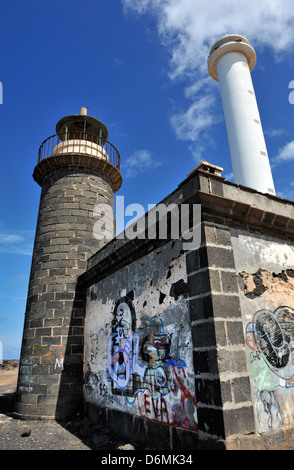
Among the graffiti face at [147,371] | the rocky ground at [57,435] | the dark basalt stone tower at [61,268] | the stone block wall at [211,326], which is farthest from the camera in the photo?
the dark basalt stone tower at [61,268]

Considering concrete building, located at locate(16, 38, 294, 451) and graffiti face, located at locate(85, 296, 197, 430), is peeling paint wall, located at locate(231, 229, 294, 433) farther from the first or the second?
graffiti face, located at locate(85, 296, 197, 430)

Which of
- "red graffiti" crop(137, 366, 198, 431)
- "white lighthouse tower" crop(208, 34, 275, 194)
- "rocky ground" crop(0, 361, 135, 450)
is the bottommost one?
"rocky ground" crop(0, 361, 135, 450)

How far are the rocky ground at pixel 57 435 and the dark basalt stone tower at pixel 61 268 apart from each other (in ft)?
1.27

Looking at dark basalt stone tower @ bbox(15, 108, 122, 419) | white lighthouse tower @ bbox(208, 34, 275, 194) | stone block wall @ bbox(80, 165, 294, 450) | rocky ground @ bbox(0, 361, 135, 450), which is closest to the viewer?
stone block wall @ bbox(80, 165, 294, 450)

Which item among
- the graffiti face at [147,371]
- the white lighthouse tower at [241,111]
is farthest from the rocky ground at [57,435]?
the white lighthouse tower at [241,111]

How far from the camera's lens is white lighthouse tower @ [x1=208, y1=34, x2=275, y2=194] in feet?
46.5

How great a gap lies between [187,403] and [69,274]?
204 inches

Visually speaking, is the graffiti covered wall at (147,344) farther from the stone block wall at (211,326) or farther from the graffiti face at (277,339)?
the graffiti face at (277,339)

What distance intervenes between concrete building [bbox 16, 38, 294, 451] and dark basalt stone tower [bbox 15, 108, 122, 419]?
0.15 ft

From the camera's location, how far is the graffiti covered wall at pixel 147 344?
4.32 metres

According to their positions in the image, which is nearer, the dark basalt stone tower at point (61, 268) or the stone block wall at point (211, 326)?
the stone block wall at point (211, 326)

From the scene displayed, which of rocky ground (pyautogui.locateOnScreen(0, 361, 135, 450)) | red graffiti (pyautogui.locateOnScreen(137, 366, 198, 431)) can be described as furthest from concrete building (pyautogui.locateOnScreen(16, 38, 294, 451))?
rocky ground (pyautogui.locateOnScreen(0, 361, 135, 450))

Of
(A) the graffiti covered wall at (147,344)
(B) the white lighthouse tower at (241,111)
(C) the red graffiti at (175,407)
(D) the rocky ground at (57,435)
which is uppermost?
(B) the white lighthouse tower at (241,111)

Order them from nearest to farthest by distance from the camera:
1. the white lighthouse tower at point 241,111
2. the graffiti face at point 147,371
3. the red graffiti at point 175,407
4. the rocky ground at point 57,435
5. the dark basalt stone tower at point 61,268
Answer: the red graffiti at point 175,407
the graffiti face at point 147,371
the rocky ground at point 57,435
the dark basalt stone tower at point 61,268
the white lighthouse tower at point 241,111
